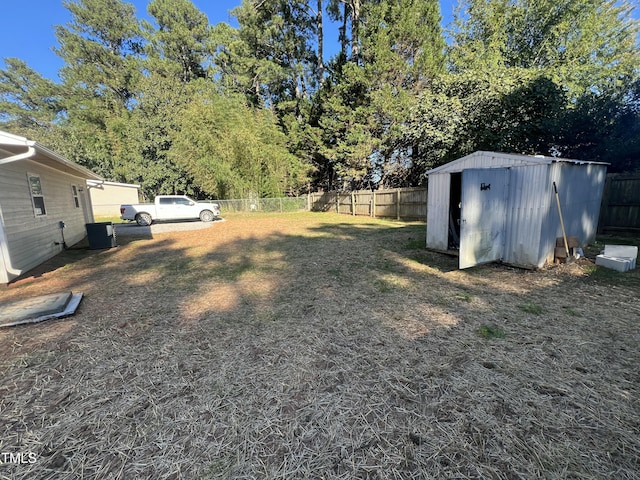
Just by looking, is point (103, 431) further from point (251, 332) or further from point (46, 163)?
point (46, 163)

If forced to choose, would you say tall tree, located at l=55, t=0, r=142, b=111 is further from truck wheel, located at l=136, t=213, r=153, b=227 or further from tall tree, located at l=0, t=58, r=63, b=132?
truck wheel, located at l=136, t=213, r=153, b=227

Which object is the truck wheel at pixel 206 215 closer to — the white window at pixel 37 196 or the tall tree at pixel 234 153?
the tall tree at pixel 234 153

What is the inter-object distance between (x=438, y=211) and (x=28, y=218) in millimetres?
9446

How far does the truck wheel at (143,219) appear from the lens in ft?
48.4

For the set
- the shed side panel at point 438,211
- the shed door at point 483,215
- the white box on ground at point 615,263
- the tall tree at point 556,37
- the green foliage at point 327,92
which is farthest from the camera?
the tall tree at point 556,37

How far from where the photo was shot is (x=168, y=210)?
15.1m

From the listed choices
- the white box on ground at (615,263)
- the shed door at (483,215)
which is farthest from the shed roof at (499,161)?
the white box on ground at (615,263)

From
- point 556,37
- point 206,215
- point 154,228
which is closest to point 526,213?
point 154,228

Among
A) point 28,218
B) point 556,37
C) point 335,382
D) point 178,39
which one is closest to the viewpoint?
point 335,382

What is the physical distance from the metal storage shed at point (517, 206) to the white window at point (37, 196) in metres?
9.70

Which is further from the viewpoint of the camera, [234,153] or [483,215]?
[234,153]

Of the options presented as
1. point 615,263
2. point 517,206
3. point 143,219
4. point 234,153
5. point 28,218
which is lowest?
point 615,263

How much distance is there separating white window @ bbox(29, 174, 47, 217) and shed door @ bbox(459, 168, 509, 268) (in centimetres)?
968

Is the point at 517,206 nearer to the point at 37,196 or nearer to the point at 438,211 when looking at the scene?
the point at 438,211
